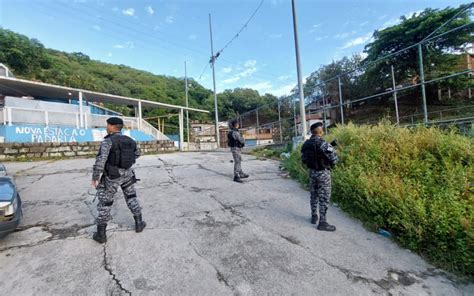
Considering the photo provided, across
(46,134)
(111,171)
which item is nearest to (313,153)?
(111,171)

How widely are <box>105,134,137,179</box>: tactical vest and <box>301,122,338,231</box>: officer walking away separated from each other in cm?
248

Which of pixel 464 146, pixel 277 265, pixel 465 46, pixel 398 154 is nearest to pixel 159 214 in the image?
pixel 277 265

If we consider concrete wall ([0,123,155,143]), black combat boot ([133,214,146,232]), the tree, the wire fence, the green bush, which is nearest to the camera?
the green bush

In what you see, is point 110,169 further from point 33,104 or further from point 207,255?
point 33,104

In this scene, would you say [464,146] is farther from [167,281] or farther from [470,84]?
[470,84]

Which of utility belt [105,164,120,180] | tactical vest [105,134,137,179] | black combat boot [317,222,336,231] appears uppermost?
tactical vest [105,134,137,179]

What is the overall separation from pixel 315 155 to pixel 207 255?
6.41 feet

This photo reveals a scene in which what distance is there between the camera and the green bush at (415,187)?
8.82ft

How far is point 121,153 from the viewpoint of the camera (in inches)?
117

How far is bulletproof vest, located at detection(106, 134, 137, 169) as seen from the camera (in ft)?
9.70

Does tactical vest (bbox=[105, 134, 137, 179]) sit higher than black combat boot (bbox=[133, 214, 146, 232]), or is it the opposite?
tactical vest (bbox=[105, 134, 137, 179])

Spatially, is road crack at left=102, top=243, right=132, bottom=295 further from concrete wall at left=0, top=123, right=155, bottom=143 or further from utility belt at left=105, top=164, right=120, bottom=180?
concrete wall at left=0, top=123, right=155, bottom=143

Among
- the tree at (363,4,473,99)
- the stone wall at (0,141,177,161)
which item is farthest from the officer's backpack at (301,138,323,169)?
the tree at (363,4,473,99)

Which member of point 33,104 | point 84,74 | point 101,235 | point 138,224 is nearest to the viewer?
point 101,235
